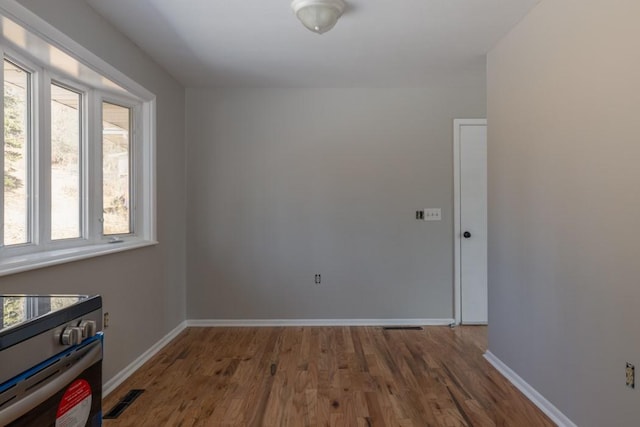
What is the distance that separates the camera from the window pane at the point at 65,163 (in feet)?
7.29

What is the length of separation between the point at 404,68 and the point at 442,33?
686 millimetres

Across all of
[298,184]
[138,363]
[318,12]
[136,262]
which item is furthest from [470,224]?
[138,363]

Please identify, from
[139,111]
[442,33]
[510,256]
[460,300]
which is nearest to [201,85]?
[139,111]

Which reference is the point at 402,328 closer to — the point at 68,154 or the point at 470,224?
the point at 470,224

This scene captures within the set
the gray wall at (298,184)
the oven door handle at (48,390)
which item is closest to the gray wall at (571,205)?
the gray wall at (298,184)

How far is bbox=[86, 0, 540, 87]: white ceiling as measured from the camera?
7.48 feet

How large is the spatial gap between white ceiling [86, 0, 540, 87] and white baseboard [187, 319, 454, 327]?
7.94ft

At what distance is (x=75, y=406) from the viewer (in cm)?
106

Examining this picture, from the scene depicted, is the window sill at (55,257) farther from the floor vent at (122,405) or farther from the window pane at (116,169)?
the floor vent at (122,405)

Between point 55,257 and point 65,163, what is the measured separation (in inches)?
26.3

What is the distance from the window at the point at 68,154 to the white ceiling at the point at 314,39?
453 millimetres

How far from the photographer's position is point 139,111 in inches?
119

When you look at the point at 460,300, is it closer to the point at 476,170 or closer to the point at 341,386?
the point at 476,170

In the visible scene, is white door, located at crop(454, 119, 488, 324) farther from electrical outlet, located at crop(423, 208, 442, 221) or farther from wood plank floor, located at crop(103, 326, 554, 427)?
wood plank floor, located at crop(103, 326, 554, 427)
